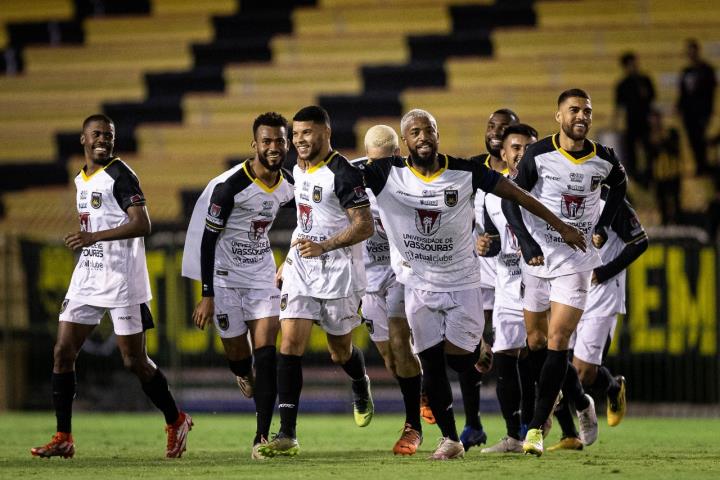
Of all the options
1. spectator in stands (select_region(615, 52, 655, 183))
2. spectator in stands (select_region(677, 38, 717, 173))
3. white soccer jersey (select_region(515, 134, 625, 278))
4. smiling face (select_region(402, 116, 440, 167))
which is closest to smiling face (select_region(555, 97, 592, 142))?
white soccer jersey (select_region(515, 134, 625, 278))

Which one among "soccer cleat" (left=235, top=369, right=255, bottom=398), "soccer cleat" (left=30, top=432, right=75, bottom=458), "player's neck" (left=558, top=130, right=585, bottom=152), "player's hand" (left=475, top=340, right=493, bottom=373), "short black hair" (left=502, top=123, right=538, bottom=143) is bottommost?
"soccer cleat" (left=30, top=432, right=75, bottom=458)

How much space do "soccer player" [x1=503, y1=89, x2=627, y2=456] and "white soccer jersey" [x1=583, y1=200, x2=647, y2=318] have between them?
65cm

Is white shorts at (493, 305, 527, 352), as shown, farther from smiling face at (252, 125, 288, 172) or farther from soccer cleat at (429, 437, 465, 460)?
smiling face at (252, 125, 288, 172)

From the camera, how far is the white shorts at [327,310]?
844 centimetres

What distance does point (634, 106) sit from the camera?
53.2 feet

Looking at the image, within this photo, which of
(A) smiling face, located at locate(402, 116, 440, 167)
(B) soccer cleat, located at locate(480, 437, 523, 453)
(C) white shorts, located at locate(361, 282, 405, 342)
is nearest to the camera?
(A) smiling face, located at locate(402, 116, 440, 167)

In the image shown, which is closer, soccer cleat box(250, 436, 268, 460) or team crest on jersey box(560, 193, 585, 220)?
soccer cleat box(250, 436, 268, 460)

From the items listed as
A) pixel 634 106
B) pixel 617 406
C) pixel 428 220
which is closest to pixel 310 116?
pixel 428 220

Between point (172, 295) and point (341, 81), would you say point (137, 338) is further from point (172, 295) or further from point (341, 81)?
point (341, 81)

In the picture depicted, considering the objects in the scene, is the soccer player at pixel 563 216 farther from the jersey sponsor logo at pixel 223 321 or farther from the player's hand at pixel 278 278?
the jersey sponsor logo at pixel 223 321

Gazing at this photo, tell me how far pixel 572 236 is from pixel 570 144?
2.21ft

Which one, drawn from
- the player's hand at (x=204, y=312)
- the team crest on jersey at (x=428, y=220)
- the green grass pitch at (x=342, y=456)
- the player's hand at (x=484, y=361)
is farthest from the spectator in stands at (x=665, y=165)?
the player's hand at (x=204, y=312)

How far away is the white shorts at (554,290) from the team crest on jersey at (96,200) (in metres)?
2.83

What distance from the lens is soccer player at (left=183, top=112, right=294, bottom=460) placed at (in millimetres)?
8531
